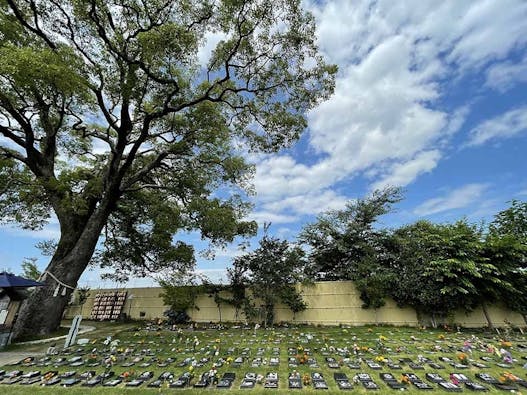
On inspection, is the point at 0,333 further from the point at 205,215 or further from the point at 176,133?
the point at 176,133

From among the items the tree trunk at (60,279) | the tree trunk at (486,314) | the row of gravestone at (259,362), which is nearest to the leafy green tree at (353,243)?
the tree trunk at (486,314)

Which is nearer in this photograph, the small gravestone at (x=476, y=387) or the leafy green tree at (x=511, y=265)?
the small gravestone at (x=476, y=387)

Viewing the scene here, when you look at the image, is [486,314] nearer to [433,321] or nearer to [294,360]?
[433,321]

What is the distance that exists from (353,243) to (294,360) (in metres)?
6.22

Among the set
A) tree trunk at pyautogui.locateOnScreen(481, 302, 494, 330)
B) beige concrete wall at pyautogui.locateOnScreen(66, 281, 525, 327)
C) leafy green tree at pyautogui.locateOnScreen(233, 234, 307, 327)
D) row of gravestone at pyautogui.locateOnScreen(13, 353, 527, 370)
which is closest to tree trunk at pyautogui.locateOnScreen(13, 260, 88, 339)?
row of gravestone at pyautogui.locateOnScreen(13, 353, 527, 370)

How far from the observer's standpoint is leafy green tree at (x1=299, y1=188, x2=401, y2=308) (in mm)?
8789

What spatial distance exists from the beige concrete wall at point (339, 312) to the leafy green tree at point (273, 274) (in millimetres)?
434

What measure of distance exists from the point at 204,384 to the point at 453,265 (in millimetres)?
7717

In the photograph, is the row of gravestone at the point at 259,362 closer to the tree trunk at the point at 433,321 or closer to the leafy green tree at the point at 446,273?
the leafy green tree at the point at 446,273

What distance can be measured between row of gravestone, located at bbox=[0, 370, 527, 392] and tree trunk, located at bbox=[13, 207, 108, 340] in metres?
3.99

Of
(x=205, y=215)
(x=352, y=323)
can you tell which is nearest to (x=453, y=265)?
(x=352, y=323)

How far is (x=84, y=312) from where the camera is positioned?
11945mm

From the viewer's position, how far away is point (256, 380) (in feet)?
11.5

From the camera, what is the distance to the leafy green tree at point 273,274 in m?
8.63
